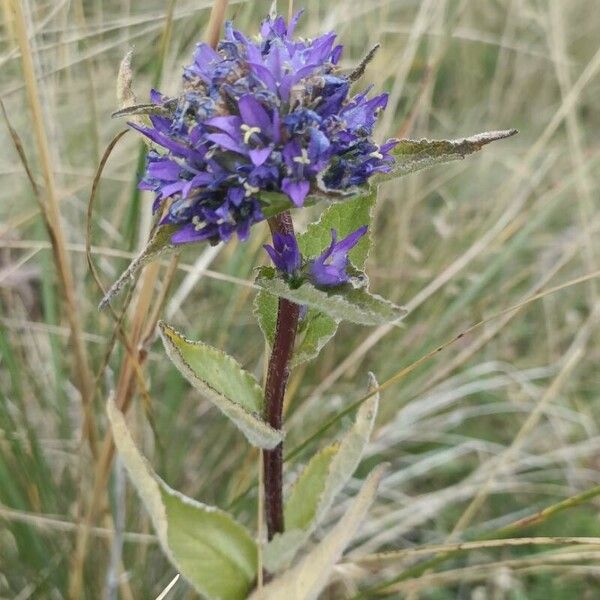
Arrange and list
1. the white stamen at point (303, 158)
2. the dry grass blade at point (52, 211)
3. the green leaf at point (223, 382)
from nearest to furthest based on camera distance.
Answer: the white stamen at point (303, 158)
the green leaf at point (223, 382)
the dry grass blade at point (52, 211)

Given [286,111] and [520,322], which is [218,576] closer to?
[286,111]

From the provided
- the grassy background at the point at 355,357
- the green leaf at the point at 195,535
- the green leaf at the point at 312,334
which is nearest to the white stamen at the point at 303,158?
the green leaf at the point at 312,334

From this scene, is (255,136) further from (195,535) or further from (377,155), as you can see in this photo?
(195,535)

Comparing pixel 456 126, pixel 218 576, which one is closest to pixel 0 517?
pixel 218 576

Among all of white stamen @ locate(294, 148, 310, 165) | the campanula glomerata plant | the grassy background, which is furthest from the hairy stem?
the grassy background

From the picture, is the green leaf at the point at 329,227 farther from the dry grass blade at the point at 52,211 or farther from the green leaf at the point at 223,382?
the dry grass blade at the point at 52,211
